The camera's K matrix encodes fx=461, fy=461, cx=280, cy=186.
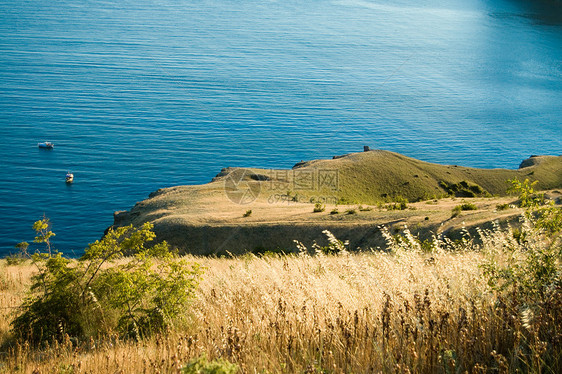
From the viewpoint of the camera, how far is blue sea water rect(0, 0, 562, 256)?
81125 mm

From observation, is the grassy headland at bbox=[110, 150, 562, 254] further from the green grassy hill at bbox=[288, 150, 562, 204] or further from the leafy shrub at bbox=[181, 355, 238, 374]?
the leafy shrub at bbox=[181, 355, 238, 374]

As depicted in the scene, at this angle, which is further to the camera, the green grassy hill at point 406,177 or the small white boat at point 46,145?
the small white boat at point 46,145

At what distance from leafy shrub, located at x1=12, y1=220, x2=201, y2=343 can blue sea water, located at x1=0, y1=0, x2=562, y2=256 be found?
2076 inches

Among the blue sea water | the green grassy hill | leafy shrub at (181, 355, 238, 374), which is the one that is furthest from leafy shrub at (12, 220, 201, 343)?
the green grassy hill

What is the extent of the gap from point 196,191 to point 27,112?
203 ft

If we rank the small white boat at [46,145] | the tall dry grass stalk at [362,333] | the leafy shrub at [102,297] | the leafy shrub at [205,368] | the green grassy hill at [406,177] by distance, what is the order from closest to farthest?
the leafy shrub at [205,368], the tall dry grass stalk at [362,333], the leafy shrub at [102,297], the green grassy hill at [406,177], the small white boat at [46,145]

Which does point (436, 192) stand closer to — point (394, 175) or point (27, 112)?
point (394, 175)

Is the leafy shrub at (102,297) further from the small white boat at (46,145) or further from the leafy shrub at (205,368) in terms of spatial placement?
the small white boat at (46,145)

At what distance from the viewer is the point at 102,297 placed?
9.23 metres

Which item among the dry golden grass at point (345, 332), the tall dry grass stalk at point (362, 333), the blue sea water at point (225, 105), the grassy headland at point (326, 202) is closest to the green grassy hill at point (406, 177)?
the grassy headland at point (326, 202)

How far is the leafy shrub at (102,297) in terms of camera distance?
839cm

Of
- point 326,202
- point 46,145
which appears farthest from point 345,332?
point 46,145

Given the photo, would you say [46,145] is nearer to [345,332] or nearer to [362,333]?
[362,333]

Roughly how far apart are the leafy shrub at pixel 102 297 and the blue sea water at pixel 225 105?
5274cm
